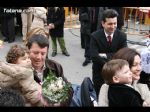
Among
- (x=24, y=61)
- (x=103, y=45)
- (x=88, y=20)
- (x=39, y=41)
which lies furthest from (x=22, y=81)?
(x=88, y=20)

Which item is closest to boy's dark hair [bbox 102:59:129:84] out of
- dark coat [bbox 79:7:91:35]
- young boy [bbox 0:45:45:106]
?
young boy [bbox 0:45:45:106]

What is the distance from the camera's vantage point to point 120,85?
281 cm

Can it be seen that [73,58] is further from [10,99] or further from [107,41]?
[10,99]

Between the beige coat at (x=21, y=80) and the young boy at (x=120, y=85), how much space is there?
23.8 inches

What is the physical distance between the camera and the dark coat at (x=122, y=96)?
274 cm

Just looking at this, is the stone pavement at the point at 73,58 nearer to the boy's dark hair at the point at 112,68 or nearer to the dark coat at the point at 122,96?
the boy's dark hair at the point at 112,68

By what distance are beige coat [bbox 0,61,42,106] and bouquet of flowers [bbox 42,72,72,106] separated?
0.27 feet

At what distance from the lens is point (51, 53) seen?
26.2 ft

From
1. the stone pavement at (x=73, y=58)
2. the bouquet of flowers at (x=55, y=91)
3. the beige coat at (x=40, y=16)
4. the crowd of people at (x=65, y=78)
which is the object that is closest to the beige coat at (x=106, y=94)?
the crowd of people at (x=65, y=78)

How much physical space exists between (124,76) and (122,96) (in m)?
0.19

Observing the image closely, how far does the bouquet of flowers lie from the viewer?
2977 mm
